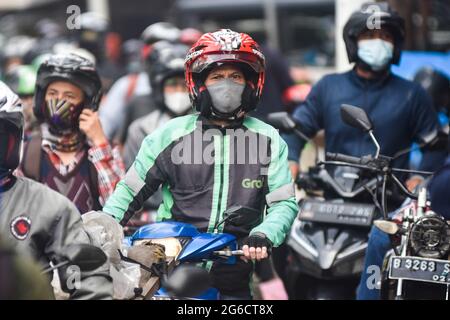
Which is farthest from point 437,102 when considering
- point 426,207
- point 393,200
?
point 426,207

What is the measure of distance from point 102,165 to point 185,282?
104 inches

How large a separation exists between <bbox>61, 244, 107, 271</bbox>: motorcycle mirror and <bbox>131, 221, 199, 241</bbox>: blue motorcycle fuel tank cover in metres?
0.84

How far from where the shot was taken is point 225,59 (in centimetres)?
636

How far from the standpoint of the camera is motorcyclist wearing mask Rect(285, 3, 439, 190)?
8.03m

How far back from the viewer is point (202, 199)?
6.38 metres

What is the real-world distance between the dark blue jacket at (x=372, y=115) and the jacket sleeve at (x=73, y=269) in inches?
132

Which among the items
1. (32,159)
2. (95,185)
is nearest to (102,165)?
(95,185)

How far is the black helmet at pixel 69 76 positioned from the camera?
766cm

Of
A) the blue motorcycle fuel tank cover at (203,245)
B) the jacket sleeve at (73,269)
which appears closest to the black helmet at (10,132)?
the jacket sleeve at (73,269)

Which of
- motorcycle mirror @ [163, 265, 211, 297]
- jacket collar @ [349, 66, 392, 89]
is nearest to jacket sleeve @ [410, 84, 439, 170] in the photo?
jacket collar @ [349, 66, 392, 89]
